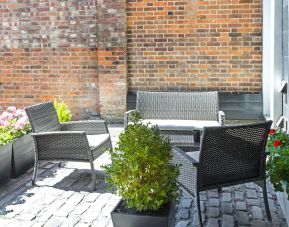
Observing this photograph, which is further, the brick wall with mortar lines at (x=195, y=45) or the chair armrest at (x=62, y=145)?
the brick wall with mortar lines at (x=195, y=45)

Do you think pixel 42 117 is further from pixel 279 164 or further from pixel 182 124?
pixel 279 164

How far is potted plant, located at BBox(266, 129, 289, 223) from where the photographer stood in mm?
3016

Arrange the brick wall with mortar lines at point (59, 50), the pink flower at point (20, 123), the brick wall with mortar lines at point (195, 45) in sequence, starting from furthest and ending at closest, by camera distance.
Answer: the brick wall with mortar lines at point (59, 50), the brick wall with mortar lines at point (195, 45), the pink flower at point (20, 123)

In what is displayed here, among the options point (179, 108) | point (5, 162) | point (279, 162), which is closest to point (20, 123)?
point (5, 162)

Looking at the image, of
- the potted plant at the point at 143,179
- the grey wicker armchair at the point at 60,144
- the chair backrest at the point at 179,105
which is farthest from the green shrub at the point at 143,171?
the chair backrest at the point at 179,105

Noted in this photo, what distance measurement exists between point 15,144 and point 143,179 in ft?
8.08

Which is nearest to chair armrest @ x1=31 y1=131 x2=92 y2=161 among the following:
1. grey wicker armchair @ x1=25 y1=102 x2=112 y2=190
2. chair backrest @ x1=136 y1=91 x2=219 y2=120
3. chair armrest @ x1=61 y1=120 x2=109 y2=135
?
grey wicker armchair @ x1=25 y1=102 x2=112 y2=190

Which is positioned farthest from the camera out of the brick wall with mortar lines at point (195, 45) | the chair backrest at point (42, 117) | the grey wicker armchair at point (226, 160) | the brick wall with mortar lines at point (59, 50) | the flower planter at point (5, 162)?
the brick wall with mortar lines at point (59, 50)

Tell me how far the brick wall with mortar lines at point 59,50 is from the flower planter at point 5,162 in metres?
2.90

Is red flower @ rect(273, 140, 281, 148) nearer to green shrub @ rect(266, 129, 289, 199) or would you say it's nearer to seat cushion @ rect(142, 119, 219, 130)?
green shrub @ rect(266, 129, 289, 199)

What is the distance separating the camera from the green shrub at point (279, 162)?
3008 millimetres

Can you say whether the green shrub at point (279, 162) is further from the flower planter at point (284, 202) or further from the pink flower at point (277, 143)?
the flower planter at point (284, 202)

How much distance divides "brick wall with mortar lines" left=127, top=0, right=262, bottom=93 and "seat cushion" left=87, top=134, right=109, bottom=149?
223cm

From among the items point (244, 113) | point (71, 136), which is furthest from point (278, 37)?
point (71, 136)
